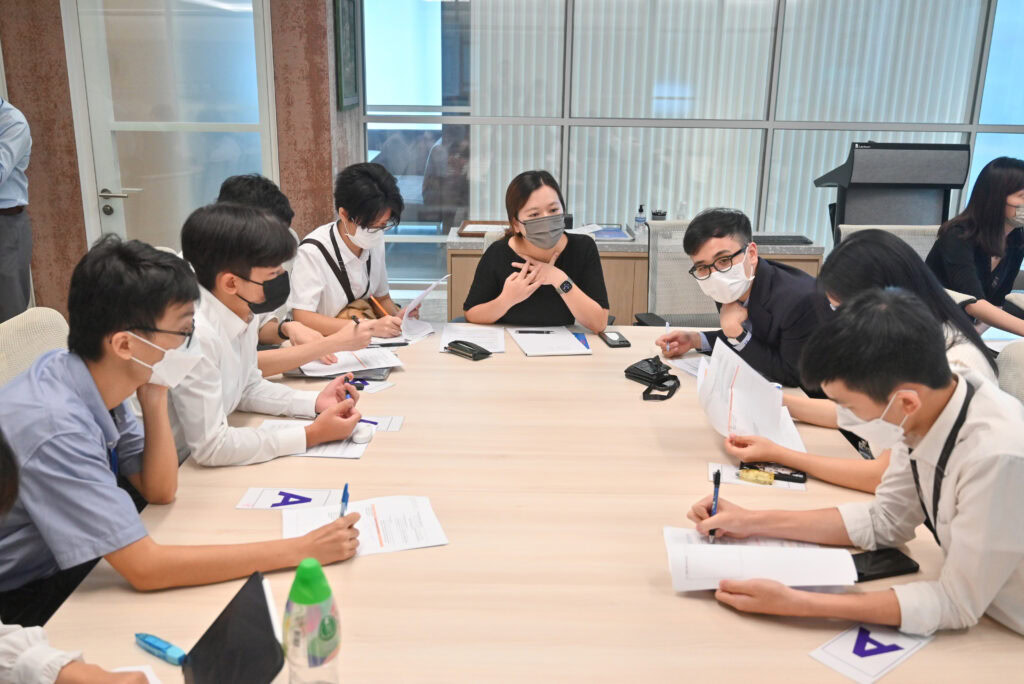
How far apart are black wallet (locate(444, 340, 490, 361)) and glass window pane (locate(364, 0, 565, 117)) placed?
9.47ft

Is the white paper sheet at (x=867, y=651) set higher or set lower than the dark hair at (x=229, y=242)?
lower

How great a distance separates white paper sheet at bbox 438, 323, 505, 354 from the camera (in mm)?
2904

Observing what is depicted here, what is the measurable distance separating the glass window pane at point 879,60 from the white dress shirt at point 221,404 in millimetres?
4274

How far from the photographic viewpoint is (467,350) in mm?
2787

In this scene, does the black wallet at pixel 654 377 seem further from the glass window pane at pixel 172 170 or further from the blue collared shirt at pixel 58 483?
the glass window pane at pixel 172 170

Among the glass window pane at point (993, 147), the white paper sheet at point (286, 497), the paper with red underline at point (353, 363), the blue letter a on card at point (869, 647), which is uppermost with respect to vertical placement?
the glass window pane at point (993, 147)

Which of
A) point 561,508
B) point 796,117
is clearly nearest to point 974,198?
point 796,117

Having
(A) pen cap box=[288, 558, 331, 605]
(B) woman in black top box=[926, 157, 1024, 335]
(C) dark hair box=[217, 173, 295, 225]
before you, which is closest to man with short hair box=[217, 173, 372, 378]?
(C) dark hair box=[217, 173, 295, 225]

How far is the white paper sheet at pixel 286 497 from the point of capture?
1704mm

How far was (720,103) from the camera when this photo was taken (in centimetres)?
528

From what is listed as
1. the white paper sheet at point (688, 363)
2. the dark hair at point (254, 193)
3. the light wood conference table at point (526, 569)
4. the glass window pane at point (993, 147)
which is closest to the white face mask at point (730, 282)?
the white paper sheet at point (688, 363)

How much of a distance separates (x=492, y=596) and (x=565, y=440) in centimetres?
73

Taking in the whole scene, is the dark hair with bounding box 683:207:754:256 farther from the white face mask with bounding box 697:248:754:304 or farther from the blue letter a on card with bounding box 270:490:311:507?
the blue letter a on card with bounding box 270:490:311:507

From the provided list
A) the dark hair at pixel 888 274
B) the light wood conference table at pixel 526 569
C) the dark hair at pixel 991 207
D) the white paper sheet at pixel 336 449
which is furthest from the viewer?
the dark hair at pixel 991 207
